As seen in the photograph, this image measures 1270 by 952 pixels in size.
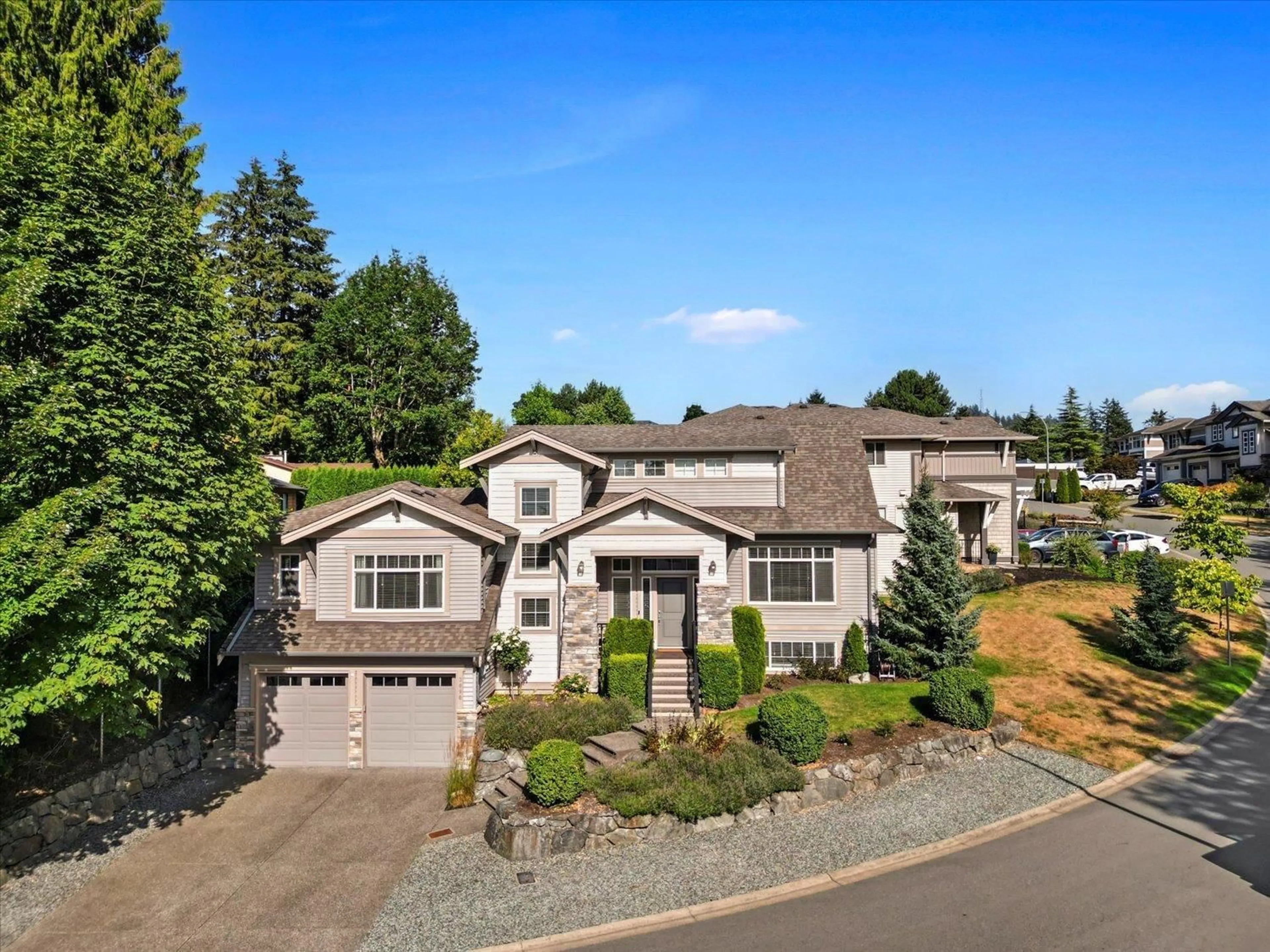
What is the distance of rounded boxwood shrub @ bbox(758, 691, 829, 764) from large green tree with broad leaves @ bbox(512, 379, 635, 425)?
132ft

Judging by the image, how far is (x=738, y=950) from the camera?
396 inches

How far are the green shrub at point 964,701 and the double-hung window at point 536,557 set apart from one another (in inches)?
426

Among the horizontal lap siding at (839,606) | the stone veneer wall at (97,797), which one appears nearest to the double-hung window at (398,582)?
the stone veneer wall at (97,797)

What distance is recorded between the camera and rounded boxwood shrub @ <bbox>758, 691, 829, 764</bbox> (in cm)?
1506

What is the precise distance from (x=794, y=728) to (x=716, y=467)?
413 inches

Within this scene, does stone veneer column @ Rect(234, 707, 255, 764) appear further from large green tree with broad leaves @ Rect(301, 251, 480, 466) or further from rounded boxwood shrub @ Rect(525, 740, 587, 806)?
large green tree with broad leaves @ Rect(301, 251, 480, 466)

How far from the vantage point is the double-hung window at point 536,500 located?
72.0 feet

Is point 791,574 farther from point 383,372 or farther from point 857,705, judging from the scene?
point 383,372

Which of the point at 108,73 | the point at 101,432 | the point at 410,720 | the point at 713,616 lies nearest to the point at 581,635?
the point at 713,616

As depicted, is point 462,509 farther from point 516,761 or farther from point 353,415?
point 353,415

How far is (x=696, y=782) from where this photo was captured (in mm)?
14203

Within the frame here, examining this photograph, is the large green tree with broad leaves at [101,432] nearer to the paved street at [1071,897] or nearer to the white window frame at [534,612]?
the white window frame at [534,612]

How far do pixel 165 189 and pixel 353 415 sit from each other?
2738 centimetres

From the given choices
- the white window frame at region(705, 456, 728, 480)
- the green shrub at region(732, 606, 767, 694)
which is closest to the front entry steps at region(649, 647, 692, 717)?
the green shrub at region(732, 606, 767, 694)
